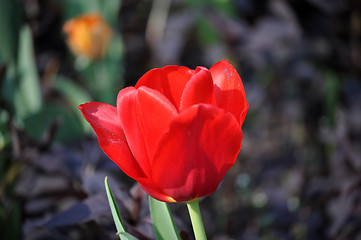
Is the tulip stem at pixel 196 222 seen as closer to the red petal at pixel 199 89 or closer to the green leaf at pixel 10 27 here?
Answer: the red petal at pixel 199 89

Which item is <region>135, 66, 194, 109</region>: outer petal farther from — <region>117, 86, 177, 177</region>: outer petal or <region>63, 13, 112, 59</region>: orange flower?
<region>63, 13, 112, 59</region>: orange flower

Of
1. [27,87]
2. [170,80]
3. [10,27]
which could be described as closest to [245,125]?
[27,87]

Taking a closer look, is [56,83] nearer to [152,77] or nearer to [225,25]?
[225,25]

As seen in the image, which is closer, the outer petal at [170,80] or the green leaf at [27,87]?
the outer petal at [170,80]

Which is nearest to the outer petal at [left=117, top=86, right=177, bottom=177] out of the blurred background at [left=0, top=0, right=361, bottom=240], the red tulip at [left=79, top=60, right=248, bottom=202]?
the red tulip at [left=79, top=60, right=248, bottom=202]

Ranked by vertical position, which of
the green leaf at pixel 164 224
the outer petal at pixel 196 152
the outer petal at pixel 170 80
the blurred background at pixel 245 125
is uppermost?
the outer petal at pixel 170 80

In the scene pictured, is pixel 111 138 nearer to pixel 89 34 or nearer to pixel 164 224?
pixel 164 224

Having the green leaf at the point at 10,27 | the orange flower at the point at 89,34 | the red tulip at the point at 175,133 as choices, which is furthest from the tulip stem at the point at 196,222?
the orange flower at the point at 89,34

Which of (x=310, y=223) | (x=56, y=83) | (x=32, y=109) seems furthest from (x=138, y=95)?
(x=56, y=83)
